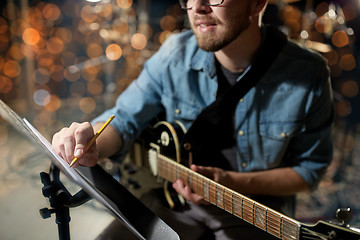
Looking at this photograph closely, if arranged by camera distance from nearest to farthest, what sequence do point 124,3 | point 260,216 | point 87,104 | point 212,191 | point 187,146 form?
point 260,216
point 212,191
point 187,146
point 124,3
point 87,104

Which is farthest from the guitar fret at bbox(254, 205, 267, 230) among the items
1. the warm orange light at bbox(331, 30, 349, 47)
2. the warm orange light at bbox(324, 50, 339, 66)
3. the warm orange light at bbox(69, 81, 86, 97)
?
the warm orange light at bbox(69, 81, 86, 97)

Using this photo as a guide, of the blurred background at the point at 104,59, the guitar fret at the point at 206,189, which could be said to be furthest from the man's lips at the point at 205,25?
the blurred background at the point at 104,59

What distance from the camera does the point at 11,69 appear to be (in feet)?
10.7

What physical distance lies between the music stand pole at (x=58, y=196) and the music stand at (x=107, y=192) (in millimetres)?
11

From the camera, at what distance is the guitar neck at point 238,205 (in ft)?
2.13

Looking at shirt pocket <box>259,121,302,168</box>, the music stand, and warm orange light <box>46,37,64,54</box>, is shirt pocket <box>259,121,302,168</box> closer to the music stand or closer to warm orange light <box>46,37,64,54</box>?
the music stand

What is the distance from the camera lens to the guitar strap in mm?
964

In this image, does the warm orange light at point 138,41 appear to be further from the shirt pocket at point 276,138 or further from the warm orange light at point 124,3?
the shirt pocket at point 276,138

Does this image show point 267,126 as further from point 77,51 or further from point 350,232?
point 77,51

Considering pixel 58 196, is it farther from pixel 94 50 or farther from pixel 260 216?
pixel 94 50

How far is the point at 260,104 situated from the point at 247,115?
0.18ft

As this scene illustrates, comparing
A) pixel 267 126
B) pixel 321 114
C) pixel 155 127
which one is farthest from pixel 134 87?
pixel 321 114

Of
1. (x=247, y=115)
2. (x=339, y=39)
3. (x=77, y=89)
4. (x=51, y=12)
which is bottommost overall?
(x=339, y=39)

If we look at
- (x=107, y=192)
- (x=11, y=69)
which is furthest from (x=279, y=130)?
(x=11, y=69)
